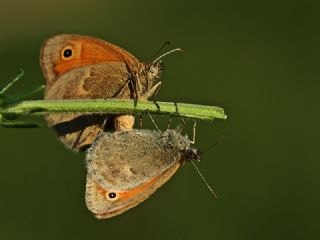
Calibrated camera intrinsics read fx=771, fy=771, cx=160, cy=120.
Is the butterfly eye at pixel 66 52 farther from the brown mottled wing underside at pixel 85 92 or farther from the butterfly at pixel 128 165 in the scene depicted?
the butterfly at pixel 128 165

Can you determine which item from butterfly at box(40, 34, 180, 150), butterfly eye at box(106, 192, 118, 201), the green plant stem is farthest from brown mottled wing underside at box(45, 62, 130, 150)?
the green plant stem

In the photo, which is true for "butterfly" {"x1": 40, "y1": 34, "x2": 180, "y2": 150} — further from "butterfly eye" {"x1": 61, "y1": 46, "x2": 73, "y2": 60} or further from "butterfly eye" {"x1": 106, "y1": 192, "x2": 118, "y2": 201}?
"butterfly eye" {"x1": 106, "y1": 192, "x2": 118, "y2": 201}

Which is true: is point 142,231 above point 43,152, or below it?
below

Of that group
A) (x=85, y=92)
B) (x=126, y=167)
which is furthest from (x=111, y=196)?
(x=85, y=92)

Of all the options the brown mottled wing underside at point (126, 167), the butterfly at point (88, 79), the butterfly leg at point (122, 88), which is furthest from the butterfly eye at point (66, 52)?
the brown mottled wing underside at point (126, 167)

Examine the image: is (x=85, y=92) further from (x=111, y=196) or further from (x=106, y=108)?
(x=106, y=108)

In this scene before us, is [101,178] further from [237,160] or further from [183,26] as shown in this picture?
[183,26]

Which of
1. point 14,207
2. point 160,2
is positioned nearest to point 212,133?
point 14,207
